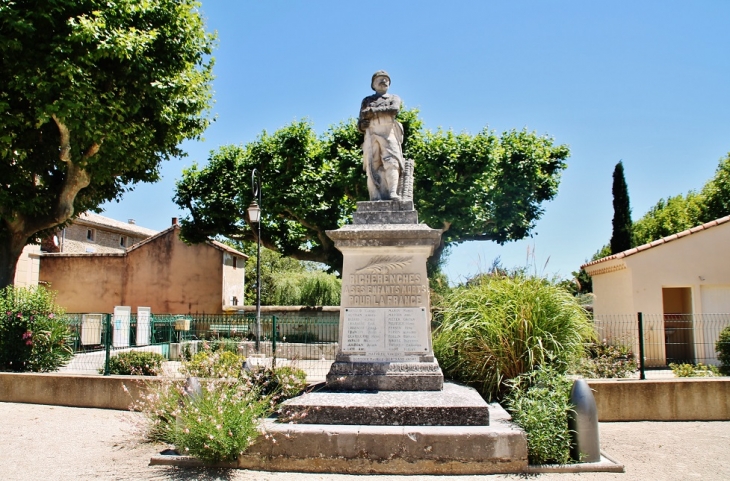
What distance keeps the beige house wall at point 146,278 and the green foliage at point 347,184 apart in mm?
4939

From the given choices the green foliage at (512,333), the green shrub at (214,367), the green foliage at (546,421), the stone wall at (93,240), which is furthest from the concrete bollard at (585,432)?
the stone wall at (93,240)

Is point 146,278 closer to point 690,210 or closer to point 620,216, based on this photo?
point 620,216

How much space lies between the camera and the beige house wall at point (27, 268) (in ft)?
72.0

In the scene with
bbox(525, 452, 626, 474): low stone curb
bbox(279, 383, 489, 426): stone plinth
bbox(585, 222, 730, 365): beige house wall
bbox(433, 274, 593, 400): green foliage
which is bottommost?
bbox(525, 452, 626, 474): low stone curb

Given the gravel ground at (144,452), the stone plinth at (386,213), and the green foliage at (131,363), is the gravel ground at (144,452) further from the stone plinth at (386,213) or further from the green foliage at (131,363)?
the stone plinth at (386,213)

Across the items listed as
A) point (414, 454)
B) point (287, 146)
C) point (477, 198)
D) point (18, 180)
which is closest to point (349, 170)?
point (287, 146)

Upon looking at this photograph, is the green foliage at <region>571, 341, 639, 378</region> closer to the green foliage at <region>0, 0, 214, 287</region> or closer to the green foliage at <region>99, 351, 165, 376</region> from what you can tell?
the green foliage at <region>99, 351, 165, 376</region>

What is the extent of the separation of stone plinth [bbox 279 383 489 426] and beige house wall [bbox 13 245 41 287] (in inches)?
767

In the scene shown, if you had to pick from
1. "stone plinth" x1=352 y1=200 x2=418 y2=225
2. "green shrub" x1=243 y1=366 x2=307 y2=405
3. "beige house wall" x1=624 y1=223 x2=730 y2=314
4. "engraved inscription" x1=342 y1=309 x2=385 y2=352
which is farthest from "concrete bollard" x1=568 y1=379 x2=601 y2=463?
"beige house wall" x1=624 y1=223 x2=730 y2=314

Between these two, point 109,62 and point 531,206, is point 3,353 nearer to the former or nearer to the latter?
point 109,62

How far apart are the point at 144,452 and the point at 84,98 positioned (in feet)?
32.4

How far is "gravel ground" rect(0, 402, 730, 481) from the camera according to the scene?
19.1 feet

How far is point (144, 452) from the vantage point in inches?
269

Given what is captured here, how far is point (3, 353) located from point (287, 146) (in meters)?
14.2
